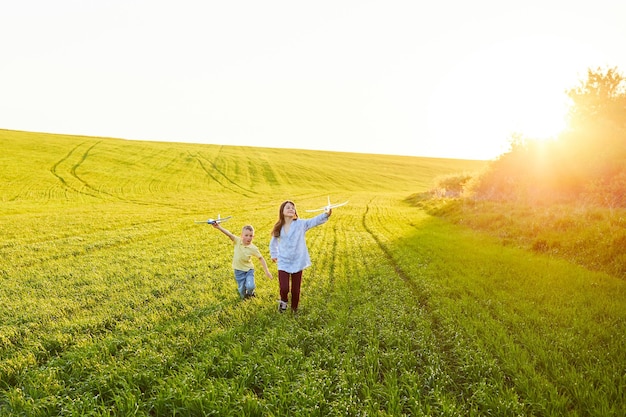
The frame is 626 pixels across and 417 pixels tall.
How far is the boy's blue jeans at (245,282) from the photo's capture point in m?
9.82

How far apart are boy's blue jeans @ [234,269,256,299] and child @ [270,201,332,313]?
136 cm

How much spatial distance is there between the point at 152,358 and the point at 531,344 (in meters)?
6.71

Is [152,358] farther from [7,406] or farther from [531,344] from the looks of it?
[531,344]

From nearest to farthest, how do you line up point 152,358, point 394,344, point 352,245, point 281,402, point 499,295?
point 281,402 → point 152,358 → point 394,344 → point 499,295 → point 352,245

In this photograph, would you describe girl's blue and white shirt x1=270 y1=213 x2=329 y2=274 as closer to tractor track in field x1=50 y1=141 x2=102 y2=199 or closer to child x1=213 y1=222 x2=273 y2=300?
child x1=213 y1=222 x2=273 y2=300

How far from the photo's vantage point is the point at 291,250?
854 cm

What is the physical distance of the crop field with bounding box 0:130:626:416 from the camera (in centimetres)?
519

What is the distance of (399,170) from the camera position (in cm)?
9412

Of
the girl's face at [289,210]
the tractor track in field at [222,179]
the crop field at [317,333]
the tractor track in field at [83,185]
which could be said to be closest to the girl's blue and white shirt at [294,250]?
the girl's face at [289,210]

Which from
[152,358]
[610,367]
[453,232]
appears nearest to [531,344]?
[610,367]

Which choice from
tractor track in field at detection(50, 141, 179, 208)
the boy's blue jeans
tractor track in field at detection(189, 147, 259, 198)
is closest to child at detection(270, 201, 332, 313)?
the boy's blue jeans

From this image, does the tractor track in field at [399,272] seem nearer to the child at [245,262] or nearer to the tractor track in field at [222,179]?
the child at [245,262]

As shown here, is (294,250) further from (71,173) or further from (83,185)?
(71,173)

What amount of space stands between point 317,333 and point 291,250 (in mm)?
2047
